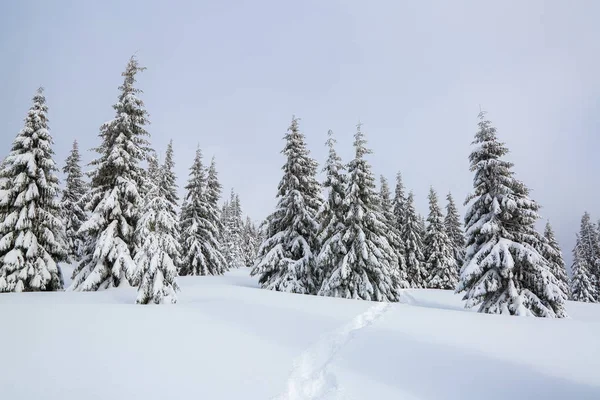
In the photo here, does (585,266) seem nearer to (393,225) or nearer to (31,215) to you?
(393,225)

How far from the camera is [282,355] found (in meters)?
7.55

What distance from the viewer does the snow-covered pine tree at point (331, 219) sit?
19609 mm

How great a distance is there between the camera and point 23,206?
17812 mm

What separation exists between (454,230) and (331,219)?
29213mm

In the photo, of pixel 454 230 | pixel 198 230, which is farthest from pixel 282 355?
pixel 454 230

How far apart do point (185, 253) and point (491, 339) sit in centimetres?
2817

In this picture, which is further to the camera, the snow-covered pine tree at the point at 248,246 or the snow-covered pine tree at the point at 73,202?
the snow-covered pine tree at the point at 248,246

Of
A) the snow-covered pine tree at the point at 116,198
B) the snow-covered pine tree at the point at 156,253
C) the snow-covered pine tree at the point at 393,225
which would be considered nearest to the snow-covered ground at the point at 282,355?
the snow-covered pine tree at the point at 156,253

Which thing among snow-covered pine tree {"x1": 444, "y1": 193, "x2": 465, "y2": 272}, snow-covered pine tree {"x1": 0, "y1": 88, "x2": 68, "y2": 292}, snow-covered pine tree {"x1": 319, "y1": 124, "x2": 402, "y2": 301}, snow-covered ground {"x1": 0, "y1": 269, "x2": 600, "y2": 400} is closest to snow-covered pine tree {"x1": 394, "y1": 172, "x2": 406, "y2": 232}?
snow-covered pine tree {"x1": 444, "y1": 193, "x2": 465, "y2": 272}

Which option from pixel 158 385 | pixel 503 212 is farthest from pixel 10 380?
pixel 503 212

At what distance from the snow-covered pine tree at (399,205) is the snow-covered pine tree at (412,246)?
299 millimetres

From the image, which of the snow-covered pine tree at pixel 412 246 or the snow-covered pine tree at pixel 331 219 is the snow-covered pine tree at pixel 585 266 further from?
the snow-covered pine tree at pixel 331 219

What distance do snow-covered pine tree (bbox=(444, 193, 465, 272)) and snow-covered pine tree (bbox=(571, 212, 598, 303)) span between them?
12902 mm

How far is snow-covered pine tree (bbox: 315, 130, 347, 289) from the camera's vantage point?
1961 cm
